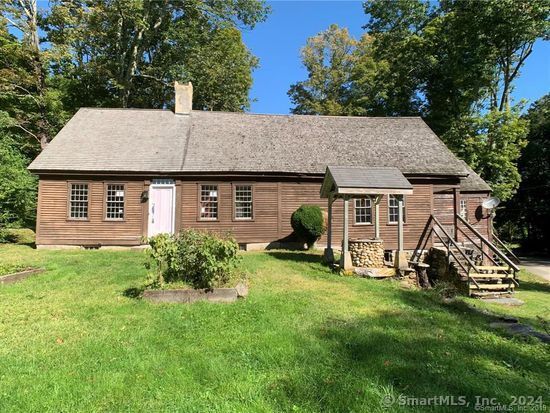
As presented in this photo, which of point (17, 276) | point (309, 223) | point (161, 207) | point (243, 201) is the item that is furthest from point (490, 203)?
point (17, 276)

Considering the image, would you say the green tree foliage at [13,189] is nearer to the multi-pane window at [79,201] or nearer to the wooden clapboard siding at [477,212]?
the multi-pane window at [79,201]

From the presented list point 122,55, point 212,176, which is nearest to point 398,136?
point 212,176

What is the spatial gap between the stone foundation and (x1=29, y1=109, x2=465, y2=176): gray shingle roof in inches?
242

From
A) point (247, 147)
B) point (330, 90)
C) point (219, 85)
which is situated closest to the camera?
point (247, 147)

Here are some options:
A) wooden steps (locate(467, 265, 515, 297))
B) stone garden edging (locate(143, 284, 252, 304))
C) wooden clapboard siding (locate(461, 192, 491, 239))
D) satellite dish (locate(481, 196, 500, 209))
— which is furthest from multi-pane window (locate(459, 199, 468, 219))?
stone garden edging (locate(143, 284, 252, 304))

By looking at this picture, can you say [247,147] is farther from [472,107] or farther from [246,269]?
[472,107]

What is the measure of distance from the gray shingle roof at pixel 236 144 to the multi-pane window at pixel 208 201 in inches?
36.7

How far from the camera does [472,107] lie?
27.6m

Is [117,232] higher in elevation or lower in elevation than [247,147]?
lower

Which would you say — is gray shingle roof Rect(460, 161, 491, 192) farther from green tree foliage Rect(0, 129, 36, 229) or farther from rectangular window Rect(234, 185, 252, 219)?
green tree foliage Rect(0, 129, 36, 229)

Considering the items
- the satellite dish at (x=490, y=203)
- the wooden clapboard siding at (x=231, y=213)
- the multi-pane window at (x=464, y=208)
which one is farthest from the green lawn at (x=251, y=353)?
the multi-pane window at (x=464, y=208)

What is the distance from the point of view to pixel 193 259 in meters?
7.30

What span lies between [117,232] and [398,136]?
1471 centimetres

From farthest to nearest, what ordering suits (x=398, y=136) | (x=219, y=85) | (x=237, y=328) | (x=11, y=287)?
(x=219, y=85) < (x=398, y=136) < (x=11, y=287) < (x=237, y=328)
